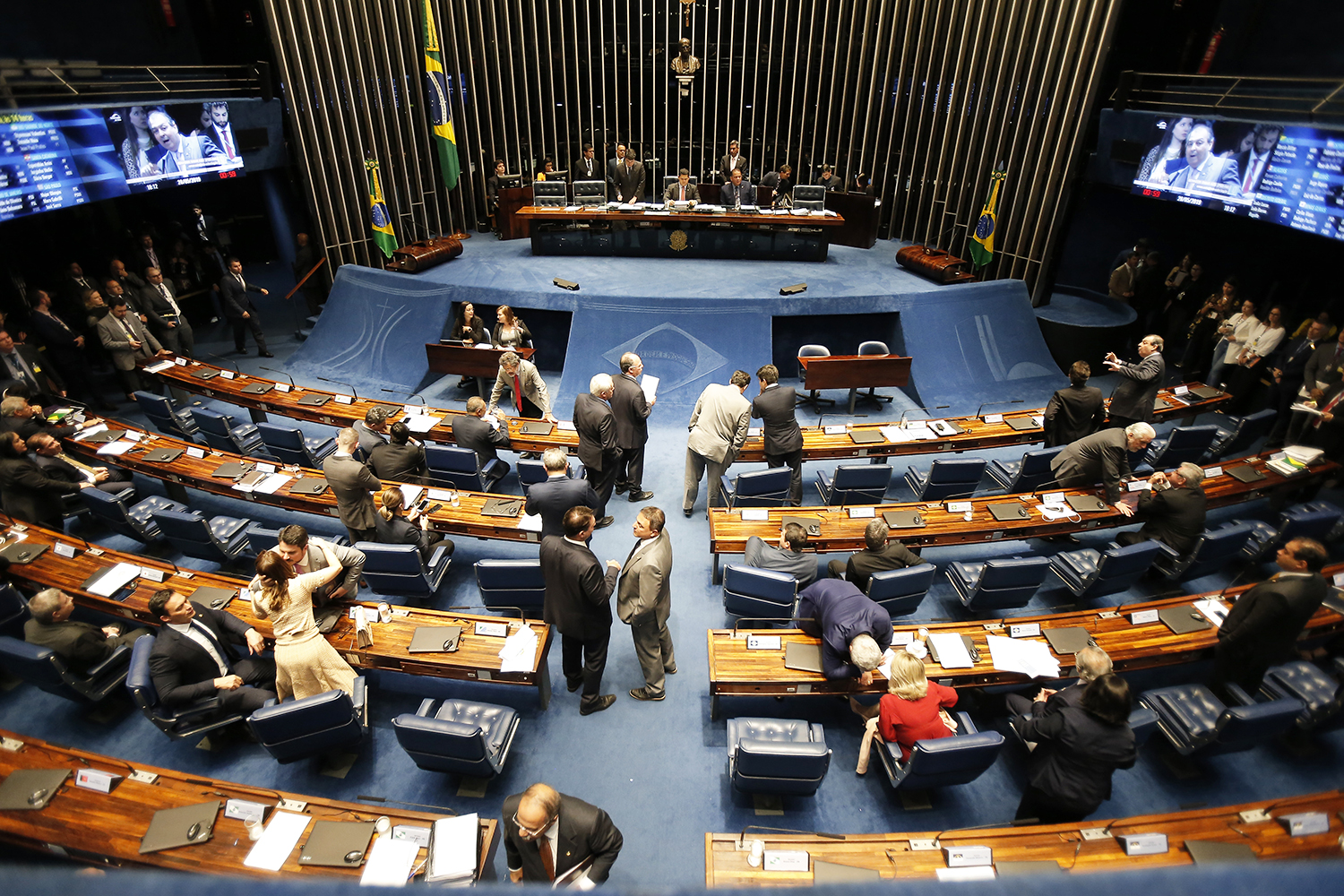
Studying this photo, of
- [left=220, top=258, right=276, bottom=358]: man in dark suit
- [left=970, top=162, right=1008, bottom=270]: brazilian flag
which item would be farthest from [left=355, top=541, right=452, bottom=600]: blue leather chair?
[left=970, top=162, right=1008, bottom=270]: brazilian flag

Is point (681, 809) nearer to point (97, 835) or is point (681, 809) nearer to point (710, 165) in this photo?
point (97, 835)

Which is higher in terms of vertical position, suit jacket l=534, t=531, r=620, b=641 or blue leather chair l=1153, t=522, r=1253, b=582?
suit jacket l=534, t=531, r=620, b=641

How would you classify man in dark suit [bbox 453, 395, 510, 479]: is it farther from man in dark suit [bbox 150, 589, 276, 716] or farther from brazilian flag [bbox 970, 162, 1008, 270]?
brazilian flag [bbox 970, 162, 1008, 270]

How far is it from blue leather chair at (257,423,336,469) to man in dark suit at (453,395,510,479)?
1803 millimetres

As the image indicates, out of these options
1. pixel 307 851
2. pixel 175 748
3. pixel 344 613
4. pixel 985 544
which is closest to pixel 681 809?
pixel 307 851

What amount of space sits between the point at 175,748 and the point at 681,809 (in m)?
3.70

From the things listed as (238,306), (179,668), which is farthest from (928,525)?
(238,306)

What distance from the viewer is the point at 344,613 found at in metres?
4.99

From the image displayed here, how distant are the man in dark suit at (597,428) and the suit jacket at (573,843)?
10.9 feet

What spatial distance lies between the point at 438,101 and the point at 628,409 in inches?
373

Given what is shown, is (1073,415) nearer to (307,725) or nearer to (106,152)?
(307,725)

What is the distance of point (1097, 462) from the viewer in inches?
247

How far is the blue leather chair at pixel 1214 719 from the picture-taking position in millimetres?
4117

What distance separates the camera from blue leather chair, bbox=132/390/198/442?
7.77m
